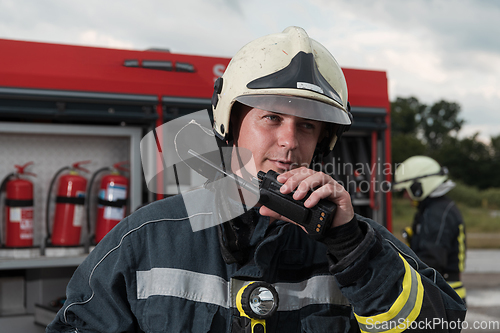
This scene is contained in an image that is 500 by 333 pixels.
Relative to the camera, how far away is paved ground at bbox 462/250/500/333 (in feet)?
19.5

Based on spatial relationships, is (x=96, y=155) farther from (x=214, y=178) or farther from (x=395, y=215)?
(x=395, y=215)

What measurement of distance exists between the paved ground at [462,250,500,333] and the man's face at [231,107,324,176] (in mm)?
5217

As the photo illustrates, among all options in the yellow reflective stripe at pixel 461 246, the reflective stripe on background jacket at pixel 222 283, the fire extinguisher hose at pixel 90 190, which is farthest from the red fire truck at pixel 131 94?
the reflective stripe on background jacket at pixel 222 283

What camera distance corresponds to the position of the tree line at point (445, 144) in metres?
48.0

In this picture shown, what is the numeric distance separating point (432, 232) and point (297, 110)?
3.37 m

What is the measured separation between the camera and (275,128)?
158cm

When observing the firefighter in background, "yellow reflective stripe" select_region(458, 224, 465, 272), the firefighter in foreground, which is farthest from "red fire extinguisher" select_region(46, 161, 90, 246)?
"yellow reflective stripe" select_region(458, 224, 465, 272)

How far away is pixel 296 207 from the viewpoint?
4.16 feet

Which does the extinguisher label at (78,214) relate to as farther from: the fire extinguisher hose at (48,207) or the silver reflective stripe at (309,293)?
the silver reflective stripe at (309,293)

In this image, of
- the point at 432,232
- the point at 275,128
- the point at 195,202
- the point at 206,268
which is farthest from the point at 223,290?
the point at 432,232

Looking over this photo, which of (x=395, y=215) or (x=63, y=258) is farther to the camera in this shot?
Answer: (x=395, y=215)

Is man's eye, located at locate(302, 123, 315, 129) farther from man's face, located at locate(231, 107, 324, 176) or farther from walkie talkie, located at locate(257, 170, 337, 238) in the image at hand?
walkie talkie, located at locate(257, 170, 337, 238)

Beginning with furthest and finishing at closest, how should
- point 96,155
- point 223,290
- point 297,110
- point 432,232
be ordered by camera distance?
point 432,232 → point 96,155 → point 297,110 → point 223,290

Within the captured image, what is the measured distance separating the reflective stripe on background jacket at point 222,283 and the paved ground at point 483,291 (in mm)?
5109
